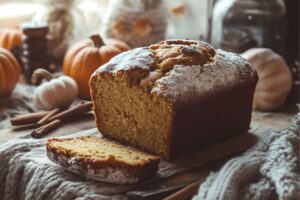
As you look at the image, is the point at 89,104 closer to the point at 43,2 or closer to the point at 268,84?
the point at 268,84

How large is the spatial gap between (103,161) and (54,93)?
27.3 inches

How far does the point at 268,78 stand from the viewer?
2078 millimetres

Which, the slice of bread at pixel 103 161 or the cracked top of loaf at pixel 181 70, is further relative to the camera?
the cracked top of loaf at pixel 181 70

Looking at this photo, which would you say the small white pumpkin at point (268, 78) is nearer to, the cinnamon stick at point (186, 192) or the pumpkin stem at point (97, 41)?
the pumpkin stem at point (97, 41)

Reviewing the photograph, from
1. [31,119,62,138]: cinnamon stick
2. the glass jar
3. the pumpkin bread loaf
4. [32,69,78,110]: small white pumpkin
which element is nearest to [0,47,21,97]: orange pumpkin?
[32,69,78,110]: small white pumpkin

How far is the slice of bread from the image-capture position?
4.69 feet

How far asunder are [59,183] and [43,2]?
1.35 meters

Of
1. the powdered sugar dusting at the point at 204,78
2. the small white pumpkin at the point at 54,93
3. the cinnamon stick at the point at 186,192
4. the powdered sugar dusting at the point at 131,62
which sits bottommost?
the cinnamon stick at the point at 186,192

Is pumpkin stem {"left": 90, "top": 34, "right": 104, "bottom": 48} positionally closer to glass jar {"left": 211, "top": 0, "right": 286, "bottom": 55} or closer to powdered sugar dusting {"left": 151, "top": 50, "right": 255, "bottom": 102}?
glass jar {"left": 211, "top": 0, "right": 286, "bottom": 55}

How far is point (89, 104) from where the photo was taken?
2027 mm

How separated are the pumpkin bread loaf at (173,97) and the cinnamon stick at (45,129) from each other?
0.68 ft

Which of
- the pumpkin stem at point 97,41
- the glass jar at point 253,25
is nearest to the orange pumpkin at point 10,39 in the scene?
the pumpkin stem at point 97,41

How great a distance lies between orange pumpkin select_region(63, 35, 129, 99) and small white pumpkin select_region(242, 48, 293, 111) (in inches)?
22.2

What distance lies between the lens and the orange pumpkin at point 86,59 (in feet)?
7.47
